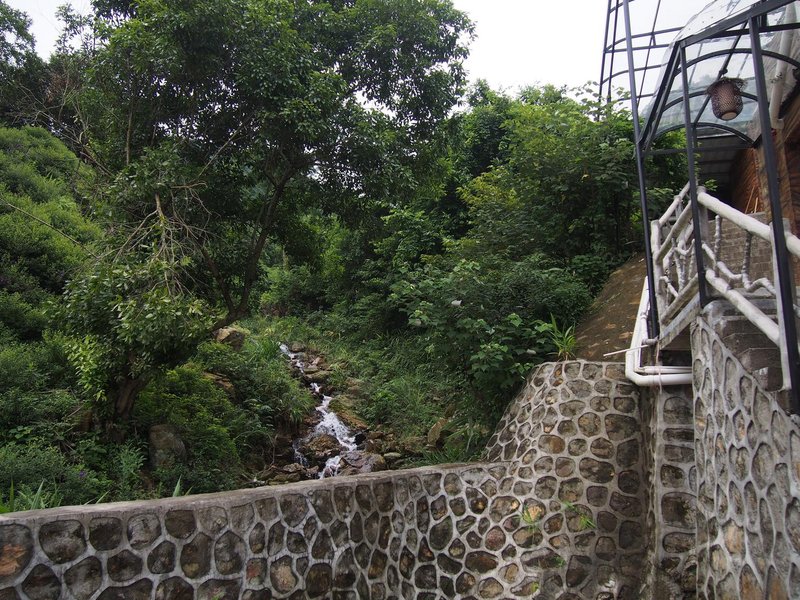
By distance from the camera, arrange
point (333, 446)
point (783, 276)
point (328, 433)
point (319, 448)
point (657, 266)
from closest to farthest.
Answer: point (783, 276), point (657, 266), point (319, 448), point (333, 446), point (328, 433)

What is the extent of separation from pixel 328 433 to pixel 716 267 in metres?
8.46

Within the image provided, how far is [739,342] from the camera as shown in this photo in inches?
126

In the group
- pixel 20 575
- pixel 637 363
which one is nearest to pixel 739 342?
pixel 637 363

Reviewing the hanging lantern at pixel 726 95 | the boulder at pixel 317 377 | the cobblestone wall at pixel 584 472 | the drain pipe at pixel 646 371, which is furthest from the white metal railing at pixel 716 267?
the boulder at pixel 317 377

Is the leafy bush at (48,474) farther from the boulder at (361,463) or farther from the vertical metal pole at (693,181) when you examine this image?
the vertical metal pole at (693,181)

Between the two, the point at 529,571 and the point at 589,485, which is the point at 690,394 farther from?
the point at 529,571

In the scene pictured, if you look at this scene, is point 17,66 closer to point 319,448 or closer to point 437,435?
point 319,448

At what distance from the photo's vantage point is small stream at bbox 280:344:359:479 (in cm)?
927

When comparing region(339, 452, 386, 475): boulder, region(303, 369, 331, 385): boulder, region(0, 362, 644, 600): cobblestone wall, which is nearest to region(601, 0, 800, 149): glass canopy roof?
region(0, 362, 644, 600): cobblestone wall

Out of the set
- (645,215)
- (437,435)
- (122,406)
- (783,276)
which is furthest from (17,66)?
(783,276)

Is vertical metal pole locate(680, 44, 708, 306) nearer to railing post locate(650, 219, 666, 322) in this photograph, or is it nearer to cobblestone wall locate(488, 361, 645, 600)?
railing post locate(650, 219, 666, 322)

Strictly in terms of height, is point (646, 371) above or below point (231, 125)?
below

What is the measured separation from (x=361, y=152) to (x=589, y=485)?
5261 millimetres

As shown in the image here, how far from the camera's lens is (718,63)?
5.59 metres
